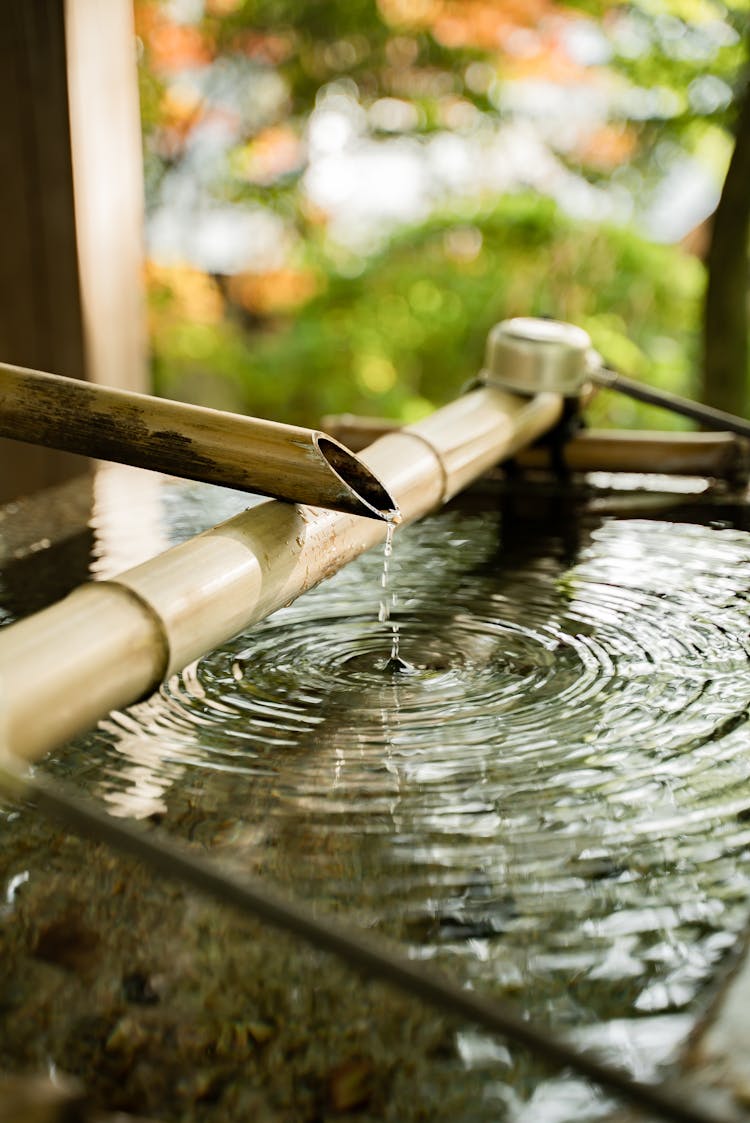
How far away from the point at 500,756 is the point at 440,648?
0.46 metres

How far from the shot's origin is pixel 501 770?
1.44 meters

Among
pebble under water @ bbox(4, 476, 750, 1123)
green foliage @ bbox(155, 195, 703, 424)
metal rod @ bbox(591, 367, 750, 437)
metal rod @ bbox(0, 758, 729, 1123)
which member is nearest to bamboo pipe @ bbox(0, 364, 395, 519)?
pebble under water @ bbox(4, 476, 750, 1123)

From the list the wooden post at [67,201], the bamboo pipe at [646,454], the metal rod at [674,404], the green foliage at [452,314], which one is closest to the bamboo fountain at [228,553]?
the metal rod at [674,404]

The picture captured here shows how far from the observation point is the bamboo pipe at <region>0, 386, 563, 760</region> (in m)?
1.20

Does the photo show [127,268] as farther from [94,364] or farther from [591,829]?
[591,829]

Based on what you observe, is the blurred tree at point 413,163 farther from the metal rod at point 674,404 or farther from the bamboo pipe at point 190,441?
the bamboo pipe at point 190,441

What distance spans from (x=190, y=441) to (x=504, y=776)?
2.56 ft

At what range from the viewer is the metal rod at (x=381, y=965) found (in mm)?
741

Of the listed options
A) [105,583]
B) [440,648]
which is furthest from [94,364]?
[105,583]

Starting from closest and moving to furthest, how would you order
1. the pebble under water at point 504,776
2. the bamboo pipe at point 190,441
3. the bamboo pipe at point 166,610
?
1. the pebble under water at point 504,776
2. the bamboo pipe at point 166,610
3. the bamboo pipe at point 190,441

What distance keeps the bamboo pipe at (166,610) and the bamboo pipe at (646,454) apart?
965 mm

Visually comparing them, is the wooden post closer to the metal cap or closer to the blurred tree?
the metal cap

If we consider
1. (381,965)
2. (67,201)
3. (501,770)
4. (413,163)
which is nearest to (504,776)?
(501,770)

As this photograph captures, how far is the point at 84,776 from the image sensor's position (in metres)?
1.44
